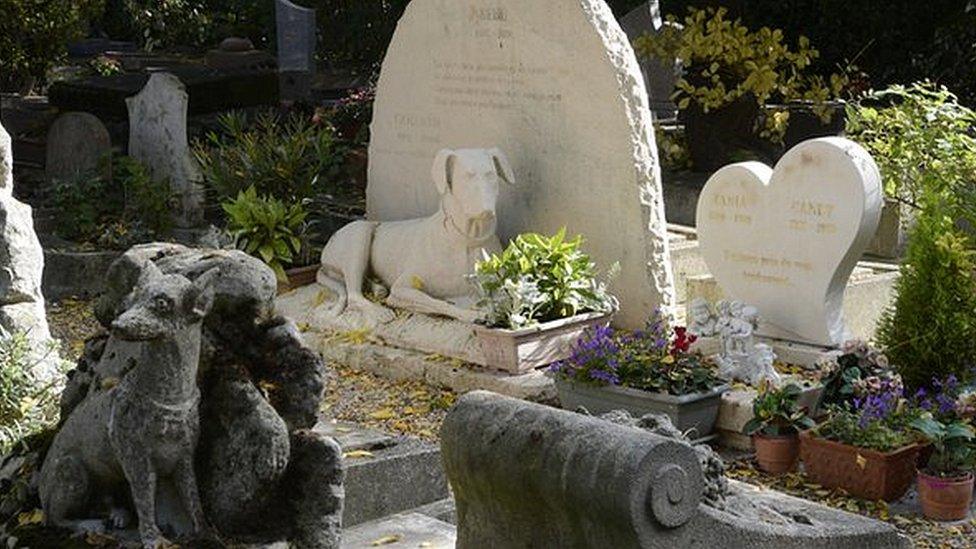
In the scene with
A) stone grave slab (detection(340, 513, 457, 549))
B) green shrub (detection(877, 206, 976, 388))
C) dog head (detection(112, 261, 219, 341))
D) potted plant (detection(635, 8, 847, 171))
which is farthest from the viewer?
potted plant (detection(635, 8, 847, 171))

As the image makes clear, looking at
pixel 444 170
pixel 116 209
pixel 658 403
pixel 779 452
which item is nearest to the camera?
pixel 779 452

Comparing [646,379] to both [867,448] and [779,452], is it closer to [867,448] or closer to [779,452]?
[779,452]

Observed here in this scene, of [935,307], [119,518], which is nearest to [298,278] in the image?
[935,307]

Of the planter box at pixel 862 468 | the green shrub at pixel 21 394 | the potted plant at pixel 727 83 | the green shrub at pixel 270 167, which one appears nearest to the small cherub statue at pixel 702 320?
the planter box at pixel 862 468

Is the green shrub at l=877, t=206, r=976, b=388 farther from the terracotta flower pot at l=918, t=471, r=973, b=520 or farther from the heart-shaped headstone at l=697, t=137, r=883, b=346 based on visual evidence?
the terracotta flower pot at l=918, t=471, r=973, b=520

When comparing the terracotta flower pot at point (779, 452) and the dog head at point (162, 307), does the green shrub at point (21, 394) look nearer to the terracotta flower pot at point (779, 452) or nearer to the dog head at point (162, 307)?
the dog head at point (162, 307)

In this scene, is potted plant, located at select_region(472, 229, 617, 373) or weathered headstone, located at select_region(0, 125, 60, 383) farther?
potted plant, located at select_region(472, 229, 617, 373)

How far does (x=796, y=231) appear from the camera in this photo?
29.1 ft

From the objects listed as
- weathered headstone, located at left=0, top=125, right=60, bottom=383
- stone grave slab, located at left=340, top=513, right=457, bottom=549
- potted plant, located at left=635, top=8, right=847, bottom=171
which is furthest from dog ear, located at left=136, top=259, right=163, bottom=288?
potted plant, located at left=635, top=8, right=847, bottom=171

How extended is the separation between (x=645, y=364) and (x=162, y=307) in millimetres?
3989

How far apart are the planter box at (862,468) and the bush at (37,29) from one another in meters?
11.9

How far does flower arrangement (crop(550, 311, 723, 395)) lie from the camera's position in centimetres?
787

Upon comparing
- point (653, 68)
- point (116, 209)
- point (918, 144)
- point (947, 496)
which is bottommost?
point (947, 496)

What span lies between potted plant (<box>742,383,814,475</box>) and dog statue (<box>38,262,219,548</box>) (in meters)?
3.59
